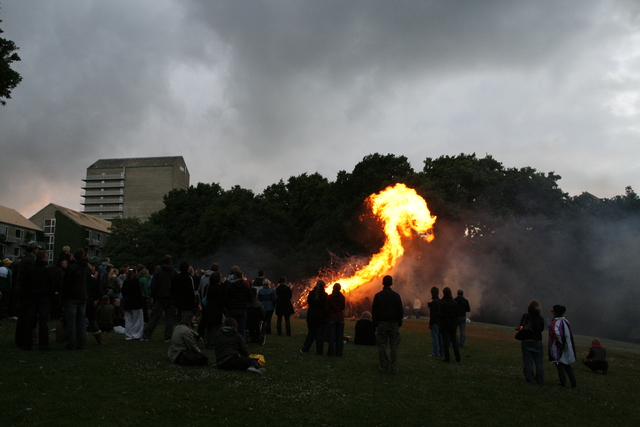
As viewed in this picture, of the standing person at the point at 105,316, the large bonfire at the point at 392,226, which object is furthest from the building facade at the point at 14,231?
the standing person at the point at 105,316

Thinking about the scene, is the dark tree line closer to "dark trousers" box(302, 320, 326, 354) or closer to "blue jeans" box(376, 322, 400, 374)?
"dark trousers" box(302, 320, 326, 354)

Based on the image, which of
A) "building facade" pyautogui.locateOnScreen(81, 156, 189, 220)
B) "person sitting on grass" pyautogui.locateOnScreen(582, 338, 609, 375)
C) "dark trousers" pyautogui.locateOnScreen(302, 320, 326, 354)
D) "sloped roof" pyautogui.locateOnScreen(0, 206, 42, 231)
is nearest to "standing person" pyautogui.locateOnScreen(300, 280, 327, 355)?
"dark trousers" pyautogui.locateOnScreen(302, 320, 326, 354)

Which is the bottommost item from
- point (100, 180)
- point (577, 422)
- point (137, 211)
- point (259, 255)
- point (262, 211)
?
point (577, 422)

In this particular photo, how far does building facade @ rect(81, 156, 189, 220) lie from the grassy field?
382ft

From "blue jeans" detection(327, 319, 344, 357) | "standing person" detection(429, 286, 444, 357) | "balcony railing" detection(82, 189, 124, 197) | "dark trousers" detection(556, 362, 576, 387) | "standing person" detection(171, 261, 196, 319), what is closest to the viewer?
"dark trousers" detection(556, 362, 576, 387)

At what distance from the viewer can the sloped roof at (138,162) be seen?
434 feet

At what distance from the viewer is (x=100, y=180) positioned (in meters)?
144

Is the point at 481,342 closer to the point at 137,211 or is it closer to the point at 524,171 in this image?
the point at 524,171

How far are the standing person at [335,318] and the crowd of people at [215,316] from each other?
0.09 feet

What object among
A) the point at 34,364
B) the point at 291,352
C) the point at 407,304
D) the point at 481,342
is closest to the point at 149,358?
the point at 34,364

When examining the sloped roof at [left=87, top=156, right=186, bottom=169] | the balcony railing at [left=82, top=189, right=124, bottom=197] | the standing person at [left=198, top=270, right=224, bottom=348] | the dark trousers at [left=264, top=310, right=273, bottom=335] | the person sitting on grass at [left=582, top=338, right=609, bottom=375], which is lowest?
the person sitting on grass at [left=582, top=338, right=609, bottom=375]

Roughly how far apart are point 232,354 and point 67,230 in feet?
276

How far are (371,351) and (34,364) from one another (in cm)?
938

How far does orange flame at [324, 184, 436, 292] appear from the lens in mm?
32938
